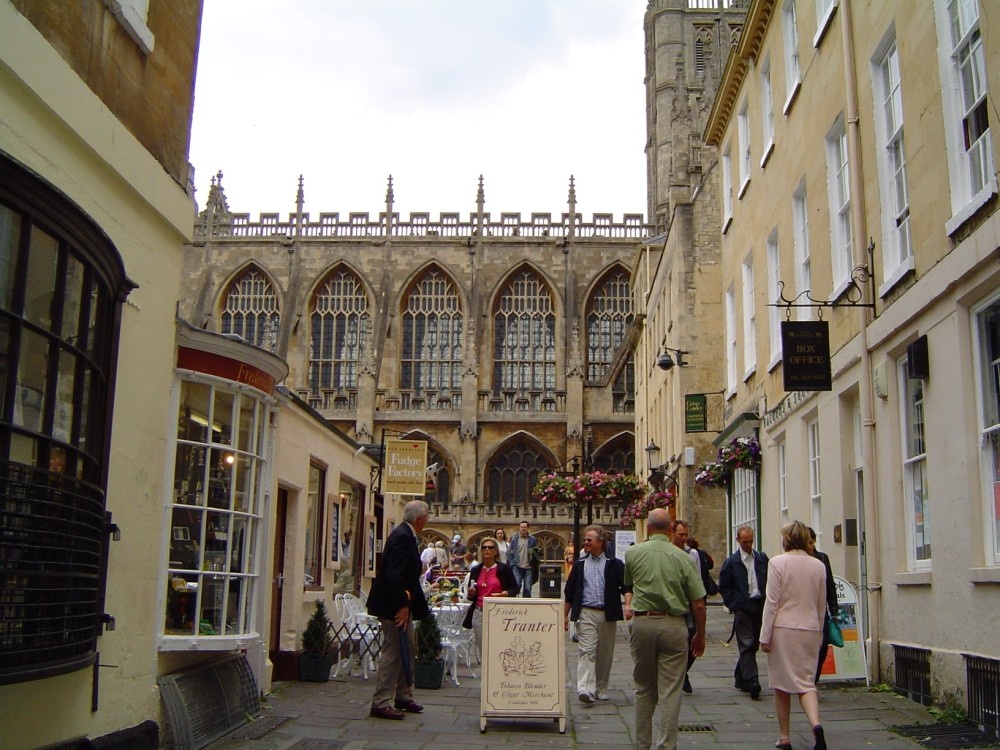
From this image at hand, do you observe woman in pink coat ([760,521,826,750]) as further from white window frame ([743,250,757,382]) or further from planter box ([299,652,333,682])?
white window frame ([743,250,757,382])

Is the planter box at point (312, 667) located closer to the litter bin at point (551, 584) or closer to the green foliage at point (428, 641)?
the green foliage at point (428, 641)

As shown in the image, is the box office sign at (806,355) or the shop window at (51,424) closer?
the shop window at (51,424)

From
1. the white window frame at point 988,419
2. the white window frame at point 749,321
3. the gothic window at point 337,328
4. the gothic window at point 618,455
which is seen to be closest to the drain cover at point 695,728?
the white window frame at point 988,419

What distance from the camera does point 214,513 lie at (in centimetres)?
828

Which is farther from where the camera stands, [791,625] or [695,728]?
[695,728]

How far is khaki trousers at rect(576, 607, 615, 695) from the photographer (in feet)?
32.9

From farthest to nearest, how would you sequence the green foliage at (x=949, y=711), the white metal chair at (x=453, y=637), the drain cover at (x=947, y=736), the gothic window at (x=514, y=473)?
the gothic window at (x=514, y=473) → the white metal chair at (x=453, y=637) → the green foliage at (x=949, y=711) → the drain cover at (x=947, y=736)

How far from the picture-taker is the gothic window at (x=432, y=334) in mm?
47031

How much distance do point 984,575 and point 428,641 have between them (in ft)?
18.2

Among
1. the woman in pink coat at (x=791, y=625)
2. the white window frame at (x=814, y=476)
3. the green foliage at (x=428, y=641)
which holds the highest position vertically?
the white window frame at (x=814, y=476)

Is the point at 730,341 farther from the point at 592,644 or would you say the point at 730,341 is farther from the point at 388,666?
the point at 388,666

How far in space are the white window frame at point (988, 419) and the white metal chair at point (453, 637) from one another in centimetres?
597

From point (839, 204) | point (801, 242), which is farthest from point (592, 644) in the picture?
point (801, 242)

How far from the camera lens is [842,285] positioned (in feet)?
37.1
